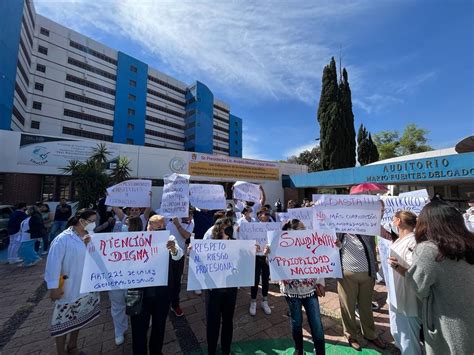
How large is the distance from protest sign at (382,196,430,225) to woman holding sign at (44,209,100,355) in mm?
4825

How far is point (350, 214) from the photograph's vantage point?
3.37 metres

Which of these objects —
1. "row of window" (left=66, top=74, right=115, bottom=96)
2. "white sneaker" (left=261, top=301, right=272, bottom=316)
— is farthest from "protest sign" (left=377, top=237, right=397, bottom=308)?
"row of window" (left=66, top=74, right=115, bottom=96)

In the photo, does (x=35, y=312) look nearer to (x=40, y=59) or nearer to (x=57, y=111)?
(x=57, y=111)

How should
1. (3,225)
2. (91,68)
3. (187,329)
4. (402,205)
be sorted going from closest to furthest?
(187,329)
(402,205)
(3,225)
(91,68)

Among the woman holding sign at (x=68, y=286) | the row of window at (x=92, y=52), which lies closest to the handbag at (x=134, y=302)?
the woman holding sign at (x=68, y=286)

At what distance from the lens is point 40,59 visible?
32406mm

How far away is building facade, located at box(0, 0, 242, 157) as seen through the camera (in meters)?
23.7

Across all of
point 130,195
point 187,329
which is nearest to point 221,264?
point 187,329

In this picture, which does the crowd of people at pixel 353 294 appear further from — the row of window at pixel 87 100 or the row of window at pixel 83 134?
the row of window at pixel 87 100

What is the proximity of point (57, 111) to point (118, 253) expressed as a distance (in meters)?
40.2

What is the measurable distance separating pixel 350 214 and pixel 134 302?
2.97 metres

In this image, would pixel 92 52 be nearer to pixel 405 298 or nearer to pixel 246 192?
pixel 246 192

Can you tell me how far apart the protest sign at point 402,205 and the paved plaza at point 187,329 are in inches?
66.4

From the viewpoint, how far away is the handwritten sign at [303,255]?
286cm
